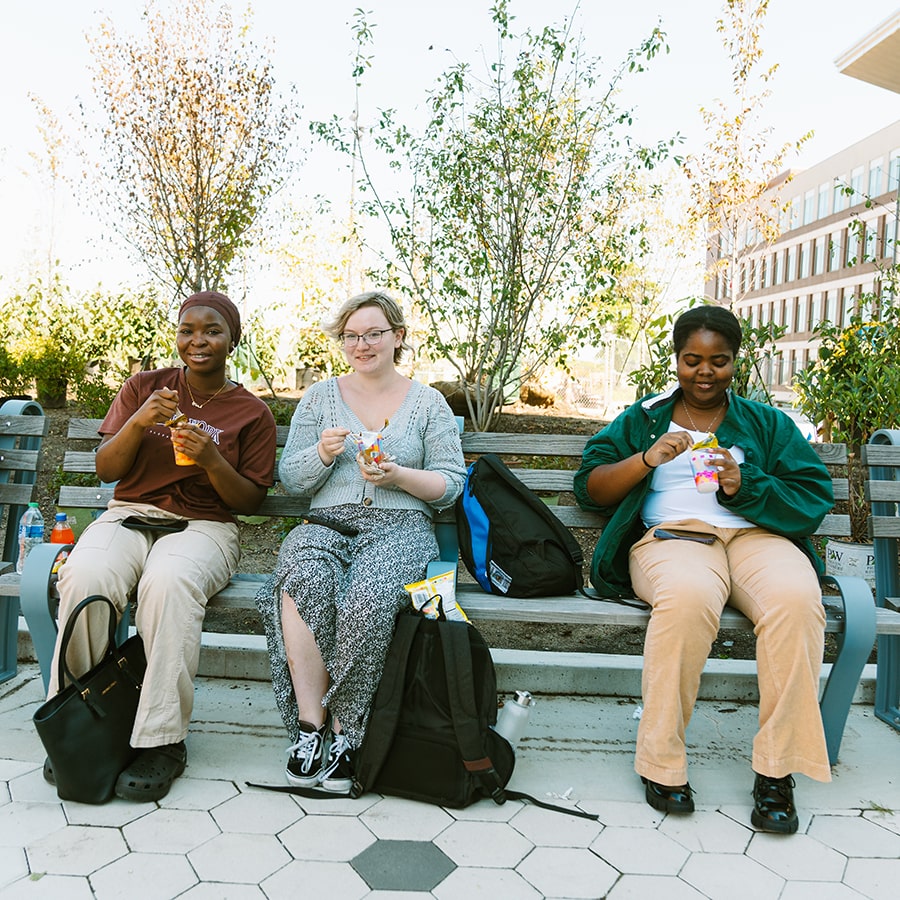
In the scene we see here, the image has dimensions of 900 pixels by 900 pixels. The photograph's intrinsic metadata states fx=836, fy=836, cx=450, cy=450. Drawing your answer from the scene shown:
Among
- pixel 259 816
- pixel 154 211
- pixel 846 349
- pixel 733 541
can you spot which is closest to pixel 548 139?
pixel 846 349

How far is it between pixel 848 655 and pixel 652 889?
1.07m

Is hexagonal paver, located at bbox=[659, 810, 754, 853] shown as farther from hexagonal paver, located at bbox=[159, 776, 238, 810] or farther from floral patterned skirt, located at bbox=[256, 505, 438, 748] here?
hexagonal paver, located at bbox=[159, 776, 238, 810]

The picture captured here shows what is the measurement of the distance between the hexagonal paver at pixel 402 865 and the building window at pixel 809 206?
178ft

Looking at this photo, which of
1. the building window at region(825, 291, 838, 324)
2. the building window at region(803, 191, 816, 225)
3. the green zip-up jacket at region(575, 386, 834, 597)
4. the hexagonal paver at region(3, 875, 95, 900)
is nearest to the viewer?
the hexagonal paver at region(3, 875, 95, 900)

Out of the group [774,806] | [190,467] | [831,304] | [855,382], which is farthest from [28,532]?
[831,304]

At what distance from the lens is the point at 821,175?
158ft

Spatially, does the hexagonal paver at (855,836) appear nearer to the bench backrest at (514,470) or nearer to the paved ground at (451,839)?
the paved ground at (451,839)

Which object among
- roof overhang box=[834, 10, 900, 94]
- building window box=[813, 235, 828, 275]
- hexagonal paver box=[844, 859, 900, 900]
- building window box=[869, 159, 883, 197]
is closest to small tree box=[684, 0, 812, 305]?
roof overhang box=[834, 10, 900, 94]

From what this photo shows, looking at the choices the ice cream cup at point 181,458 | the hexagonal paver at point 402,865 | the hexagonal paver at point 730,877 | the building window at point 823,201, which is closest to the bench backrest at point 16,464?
the ice cream cup at point 181,458

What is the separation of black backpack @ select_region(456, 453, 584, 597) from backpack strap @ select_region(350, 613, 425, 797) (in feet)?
1.65

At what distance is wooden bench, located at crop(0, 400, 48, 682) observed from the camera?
3273 millimetres

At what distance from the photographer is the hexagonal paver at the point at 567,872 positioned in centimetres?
212

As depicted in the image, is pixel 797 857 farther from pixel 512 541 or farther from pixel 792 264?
pixel 792 264

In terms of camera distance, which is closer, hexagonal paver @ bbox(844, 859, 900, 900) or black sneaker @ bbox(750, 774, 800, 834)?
hexagonal paver @ bbox(844, 859, 900, 900)
